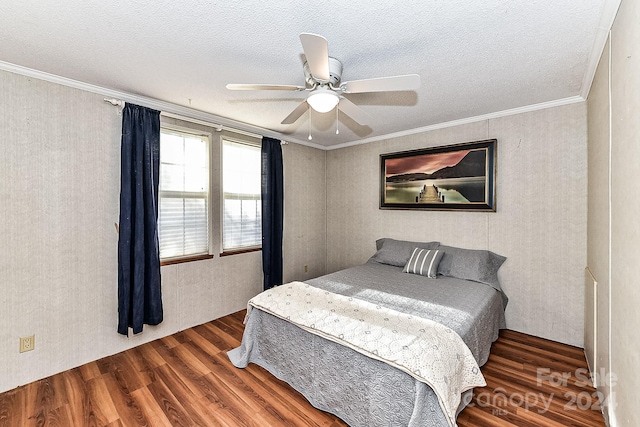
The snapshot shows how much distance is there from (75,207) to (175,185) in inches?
33.1

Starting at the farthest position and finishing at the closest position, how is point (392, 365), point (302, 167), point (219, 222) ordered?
point (302, 167), point (219, 222), point (392, 365)

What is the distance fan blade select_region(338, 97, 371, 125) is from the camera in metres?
2.02

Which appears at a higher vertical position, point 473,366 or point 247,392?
point 473,366

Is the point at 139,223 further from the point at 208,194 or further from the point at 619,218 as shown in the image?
the point at 619,218

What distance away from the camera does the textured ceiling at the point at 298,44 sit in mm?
1452

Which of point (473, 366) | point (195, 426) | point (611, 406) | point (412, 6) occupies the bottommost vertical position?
point (195, 426)

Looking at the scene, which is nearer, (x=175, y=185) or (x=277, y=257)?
(x=175, y=185)

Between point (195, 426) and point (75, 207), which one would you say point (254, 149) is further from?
point (195, 426)

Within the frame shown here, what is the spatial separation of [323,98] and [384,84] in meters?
0.39

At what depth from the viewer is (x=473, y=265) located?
9.64 feet

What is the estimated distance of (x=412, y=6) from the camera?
1421 mm

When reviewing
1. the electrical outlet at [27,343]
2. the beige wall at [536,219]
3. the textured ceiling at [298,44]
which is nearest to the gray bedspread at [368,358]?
the beige wall at [536,219]

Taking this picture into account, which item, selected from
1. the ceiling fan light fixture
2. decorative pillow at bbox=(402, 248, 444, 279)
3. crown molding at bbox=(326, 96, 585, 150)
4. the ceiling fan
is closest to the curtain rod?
the ceiling fan

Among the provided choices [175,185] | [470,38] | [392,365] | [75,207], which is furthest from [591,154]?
[75,207]
